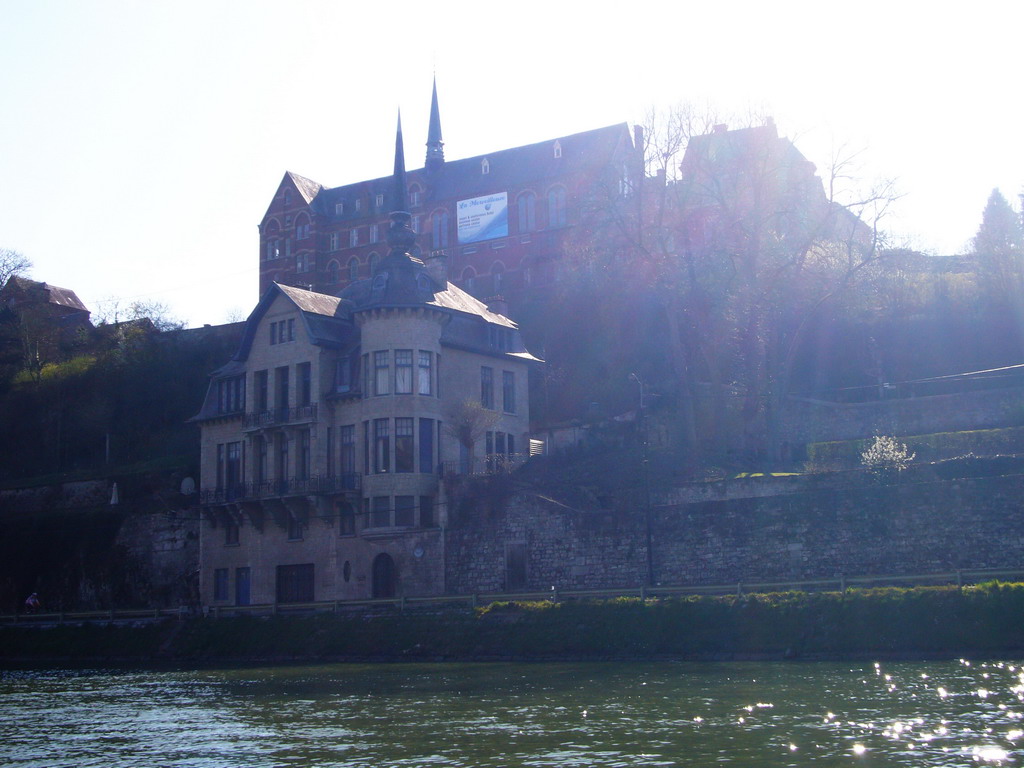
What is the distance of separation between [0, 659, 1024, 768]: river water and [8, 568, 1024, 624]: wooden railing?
12.1 ft

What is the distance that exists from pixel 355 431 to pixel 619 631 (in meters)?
18.2

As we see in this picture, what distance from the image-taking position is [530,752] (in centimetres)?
1722

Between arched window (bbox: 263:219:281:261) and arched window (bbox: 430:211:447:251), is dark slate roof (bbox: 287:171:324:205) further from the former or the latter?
arched window (bbox: 430:211:447:251)

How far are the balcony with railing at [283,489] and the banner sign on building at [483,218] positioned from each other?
131 ft

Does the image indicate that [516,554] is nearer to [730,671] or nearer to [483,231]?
[730,671]

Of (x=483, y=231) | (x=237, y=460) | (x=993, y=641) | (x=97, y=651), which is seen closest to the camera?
(x=993, y=641)

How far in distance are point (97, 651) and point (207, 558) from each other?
343 inches

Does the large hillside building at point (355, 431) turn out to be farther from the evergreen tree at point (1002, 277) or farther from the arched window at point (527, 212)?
the arched window at point (527, 212)

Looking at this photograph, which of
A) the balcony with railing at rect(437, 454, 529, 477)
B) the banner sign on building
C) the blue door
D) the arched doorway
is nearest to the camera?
the balcony with railing at rect(437, 454, 529, 477)

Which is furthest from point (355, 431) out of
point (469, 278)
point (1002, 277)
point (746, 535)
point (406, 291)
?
point (469, 278)

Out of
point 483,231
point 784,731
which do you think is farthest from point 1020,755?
point 483,231

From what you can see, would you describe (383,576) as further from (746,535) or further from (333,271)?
(333,271)

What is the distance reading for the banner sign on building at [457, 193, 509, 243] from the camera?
86.1 meters

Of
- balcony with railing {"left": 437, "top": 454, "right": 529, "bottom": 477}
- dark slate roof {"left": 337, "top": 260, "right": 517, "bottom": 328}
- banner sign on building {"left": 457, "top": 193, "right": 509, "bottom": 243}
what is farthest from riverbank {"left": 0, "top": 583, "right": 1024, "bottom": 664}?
banner sign on building {"left": 457, "top": 193, "right": 509, "bottom": 243}
